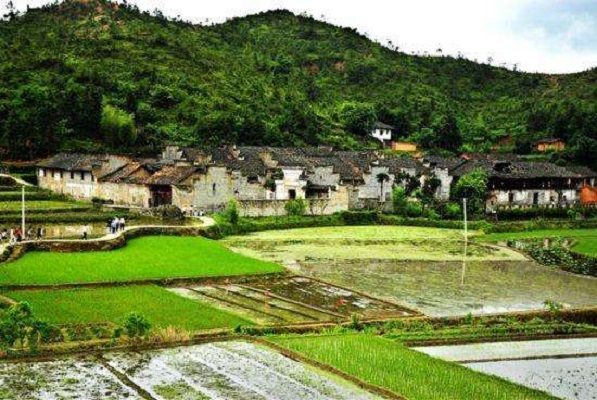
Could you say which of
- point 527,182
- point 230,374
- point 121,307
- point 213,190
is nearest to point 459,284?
point 121,307

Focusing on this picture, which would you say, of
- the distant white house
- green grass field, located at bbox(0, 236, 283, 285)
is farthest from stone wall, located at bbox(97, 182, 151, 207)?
the distant white house

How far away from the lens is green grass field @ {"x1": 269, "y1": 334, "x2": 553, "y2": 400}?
53.1 ft

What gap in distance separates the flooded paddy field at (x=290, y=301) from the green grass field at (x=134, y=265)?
1845 mm

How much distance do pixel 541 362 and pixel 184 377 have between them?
29.8ft

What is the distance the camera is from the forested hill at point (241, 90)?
72.2 m

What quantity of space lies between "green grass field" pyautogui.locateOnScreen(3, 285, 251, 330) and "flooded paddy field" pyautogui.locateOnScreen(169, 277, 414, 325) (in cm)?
104

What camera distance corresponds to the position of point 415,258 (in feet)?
126

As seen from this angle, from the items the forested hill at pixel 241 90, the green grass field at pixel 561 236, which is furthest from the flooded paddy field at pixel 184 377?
the forested hill at pixel 241 90

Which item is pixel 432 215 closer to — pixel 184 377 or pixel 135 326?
pixel 135 326

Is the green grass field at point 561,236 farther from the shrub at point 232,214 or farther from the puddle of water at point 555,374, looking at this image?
the puddle of water at point 555,374

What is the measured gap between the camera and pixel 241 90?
94500 mm

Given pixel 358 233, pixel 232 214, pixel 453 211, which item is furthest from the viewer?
pixel 453 211

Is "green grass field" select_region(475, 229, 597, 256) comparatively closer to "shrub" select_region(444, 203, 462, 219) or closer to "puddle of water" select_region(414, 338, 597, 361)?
"shrub" select_region(444, 203, 462, 219)

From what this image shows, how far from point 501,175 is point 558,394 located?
5130 centimetres
